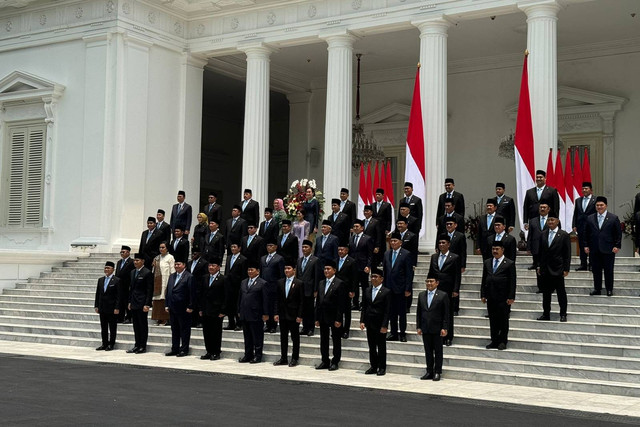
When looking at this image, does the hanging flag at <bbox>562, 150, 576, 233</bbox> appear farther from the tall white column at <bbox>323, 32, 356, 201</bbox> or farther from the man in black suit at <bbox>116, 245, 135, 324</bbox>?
the man in black suit at <bbox>116, 245, 135, 324</bbox>

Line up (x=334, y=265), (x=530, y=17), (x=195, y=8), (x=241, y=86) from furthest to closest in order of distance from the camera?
(x=241, y=86) < (x=195, y=8) < (x=530, y=17) < (x=334, y=265)

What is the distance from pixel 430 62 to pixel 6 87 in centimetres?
1184

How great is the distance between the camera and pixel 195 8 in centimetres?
2339

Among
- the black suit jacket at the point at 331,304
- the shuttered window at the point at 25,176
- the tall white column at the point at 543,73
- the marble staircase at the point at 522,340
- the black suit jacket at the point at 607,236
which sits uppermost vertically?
the tall white column at the point at 543,73

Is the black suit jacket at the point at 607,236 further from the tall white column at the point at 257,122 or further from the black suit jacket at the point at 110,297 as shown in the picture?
the tall white column at the point at 257,122

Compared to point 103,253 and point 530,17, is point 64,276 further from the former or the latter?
point 530,17

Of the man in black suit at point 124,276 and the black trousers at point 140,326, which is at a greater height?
the man in black suit at point 124,276

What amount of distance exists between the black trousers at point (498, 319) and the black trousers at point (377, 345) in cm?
169

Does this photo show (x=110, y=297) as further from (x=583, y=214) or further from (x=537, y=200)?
(x=583, y=214)

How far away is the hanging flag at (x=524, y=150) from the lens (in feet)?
58.0

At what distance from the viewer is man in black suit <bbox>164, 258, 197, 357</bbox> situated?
1486cm

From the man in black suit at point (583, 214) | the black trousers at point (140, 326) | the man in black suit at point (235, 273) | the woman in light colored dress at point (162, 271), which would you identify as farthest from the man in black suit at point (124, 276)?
the man in black suit at point (583, 214)

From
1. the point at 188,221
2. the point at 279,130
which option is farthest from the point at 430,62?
the point at 279,130

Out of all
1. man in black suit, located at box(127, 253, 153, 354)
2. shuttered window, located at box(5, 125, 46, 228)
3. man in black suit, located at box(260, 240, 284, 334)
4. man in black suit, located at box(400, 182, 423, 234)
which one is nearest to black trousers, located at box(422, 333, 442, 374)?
man in black suit, located at box(260, 240, 284, 334)
